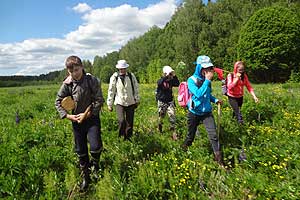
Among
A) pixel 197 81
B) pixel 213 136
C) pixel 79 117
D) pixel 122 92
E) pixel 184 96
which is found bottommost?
pixel 213 136

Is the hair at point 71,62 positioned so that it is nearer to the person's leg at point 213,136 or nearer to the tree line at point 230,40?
the person's leg at point 213,136

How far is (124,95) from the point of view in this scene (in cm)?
712

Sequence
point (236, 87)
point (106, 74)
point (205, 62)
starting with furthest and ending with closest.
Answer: point (106, 74)
point (236, 87)
point (205, 62)

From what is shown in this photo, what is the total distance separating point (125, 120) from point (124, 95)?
24.0 inches

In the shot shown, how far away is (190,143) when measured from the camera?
6.09 metres

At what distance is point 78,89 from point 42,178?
63.2 inches

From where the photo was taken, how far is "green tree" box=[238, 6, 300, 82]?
2538cm

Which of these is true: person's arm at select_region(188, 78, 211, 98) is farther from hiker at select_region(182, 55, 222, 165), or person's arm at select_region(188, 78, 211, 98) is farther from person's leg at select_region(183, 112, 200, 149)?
person's leg at select_region(183, 112, 200, 149)

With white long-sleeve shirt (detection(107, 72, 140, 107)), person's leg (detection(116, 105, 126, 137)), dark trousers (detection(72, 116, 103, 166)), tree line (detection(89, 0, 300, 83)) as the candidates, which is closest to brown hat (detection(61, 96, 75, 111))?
dark trousers (detection(72, 116, 103, 166))

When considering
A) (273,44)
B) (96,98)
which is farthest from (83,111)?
(273,44)

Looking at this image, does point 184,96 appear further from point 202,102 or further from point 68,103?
point 68,103

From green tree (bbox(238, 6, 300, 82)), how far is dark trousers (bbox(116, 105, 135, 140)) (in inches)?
857

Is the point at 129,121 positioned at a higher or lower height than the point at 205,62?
lower

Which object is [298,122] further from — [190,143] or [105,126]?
[105,126]
